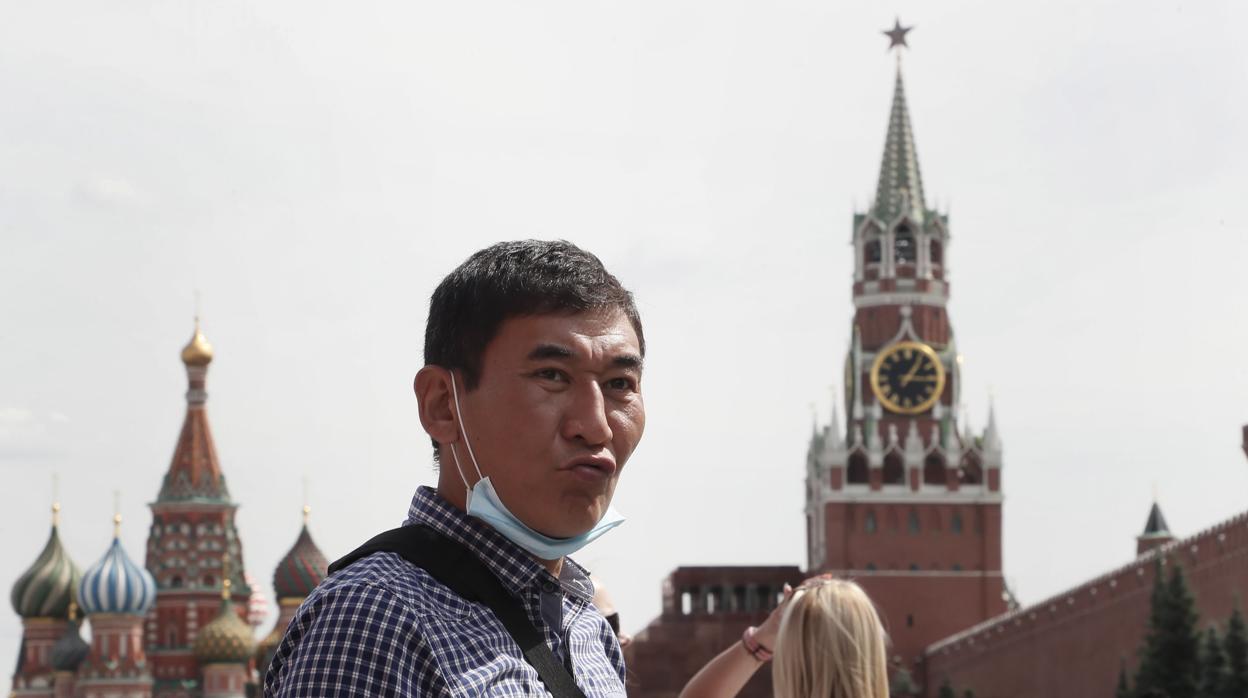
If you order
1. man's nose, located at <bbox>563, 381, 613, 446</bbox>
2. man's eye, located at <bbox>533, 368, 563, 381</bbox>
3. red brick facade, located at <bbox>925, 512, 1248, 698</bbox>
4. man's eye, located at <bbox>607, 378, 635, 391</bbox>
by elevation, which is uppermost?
red brick facade, located at <bbox>925, 512, 1248, 698</bbox>

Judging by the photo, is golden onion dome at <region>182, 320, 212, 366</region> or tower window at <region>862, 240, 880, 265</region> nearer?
tower window at <region>862, 240, 880, 265</region>

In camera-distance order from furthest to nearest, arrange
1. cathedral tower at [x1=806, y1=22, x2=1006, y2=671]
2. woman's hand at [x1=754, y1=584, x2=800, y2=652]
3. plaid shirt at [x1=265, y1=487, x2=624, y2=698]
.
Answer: cathedral tower at [x1=806, y1=22, x2=1006, y2=671] < woman's hand at [x1=754, y1=584, x2=800, y2=652] < plaid shirt at [x1=265, y1=487, x2=624, y2=698]

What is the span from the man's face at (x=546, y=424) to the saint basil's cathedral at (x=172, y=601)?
76.9 meters

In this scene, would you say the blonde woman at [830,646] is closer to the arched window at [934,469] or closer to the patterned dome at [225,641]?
the arched window at [934,469]

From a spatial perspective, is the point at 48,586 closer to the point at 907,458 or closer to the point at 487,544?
the point at 907,458

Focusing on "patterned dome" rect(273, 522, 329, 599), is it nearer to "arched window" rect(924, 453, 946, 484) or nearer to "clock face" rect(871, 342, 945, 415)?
"clock face" rect(871, 342, 945, 415)

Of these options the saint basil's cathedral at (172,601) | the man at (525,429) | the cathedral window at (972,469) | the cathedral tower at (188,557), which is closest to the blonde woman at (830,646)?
the man at (525,429)

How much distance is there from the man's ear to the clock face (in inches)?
2615

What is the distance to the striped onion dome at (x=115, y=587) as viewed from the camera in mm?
80125

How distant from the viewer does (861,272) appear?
71562 millimetres

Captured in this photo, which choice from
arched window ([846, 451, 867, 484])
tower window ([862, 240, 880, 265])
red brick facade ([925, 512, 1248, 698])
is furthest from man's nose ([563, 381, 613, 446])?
tower window ([862, 240, 880, 265])

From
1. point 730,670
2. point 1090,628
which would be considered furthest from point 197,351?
point 730,670

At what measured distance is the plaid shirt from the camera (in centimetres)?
330

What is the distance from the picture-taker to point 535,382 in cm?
367
